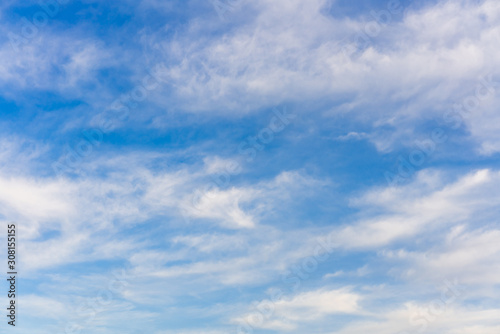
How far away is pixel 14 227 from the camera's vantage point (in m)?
65.6

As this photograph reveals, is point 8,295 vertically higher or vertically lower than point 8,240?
lower

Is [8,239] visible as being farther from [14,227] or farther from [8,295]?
[8,295]

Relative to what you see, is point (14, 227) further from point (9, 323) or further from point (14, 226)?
point (9, 323)

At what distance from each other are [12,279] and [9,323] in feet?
28.8

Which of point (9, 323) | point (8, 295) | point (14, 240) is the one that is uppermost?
point (14, 240)

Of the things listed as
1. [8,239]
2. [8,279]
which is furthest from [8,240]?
[8,279]

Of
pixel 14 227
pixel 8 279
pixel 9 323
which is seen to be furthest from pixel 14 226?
pixel 9 323

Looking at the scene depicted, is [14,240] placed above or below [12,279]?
above

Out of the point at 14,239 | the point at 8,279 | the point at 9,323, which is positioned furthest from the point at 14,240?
the point at 9,323

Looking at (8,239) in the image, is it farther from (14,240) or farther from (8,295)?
(8,295)

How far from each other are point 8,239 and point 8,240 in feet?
0.70

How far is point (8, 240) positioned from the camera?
6412 cm

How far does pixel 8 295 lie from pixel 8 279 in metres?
3.18

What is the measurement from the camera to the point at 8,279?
62.9m
